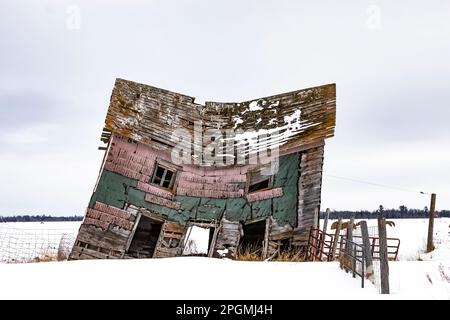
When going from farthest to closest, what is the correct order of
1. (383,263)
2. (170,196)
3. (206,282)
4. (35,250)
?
(170,196)
(35,250)
(206,282)
(383,263)

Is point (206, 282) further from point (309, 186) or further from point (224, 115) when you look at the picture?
point (224, 115)

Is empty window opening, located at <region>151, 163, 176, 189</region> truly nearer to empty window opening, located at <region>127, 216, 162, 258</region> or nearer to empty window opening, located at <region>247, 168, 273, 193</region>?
empty window opening, located at <region>127, 216, 162, 258</region>

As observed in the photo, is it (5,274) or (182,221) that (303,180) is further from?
(5,274)

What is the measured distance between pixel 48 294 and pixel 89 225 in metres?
9.22

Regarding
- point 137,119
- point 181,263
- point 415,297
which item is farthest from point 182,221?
point 415,297

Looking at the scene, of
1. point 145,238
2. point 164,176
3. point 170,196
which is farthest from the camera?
point 164,176

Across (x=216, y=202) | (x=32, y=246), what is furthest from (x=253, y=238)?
(x=32, y=246)

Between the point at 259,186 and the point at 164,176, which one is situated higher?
the point at 259,186

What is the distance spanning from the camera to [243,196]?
55.6 feet

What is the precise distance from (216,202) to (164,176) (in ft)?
6.80

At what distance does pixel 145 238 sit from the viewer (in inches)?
664

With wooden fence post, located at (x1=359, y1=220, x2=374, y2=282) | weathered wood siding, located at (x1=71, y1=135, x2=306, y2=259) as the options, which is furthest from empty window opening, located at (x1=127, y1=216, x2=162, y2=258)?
wooden fence post, located at (x1=359, y1=220, x2=374, y2=282)

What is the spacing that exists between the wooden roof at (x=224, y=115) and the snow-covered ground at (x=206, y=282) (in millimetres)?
6940

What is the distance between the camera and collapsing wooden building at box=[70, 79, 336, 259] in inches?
643
